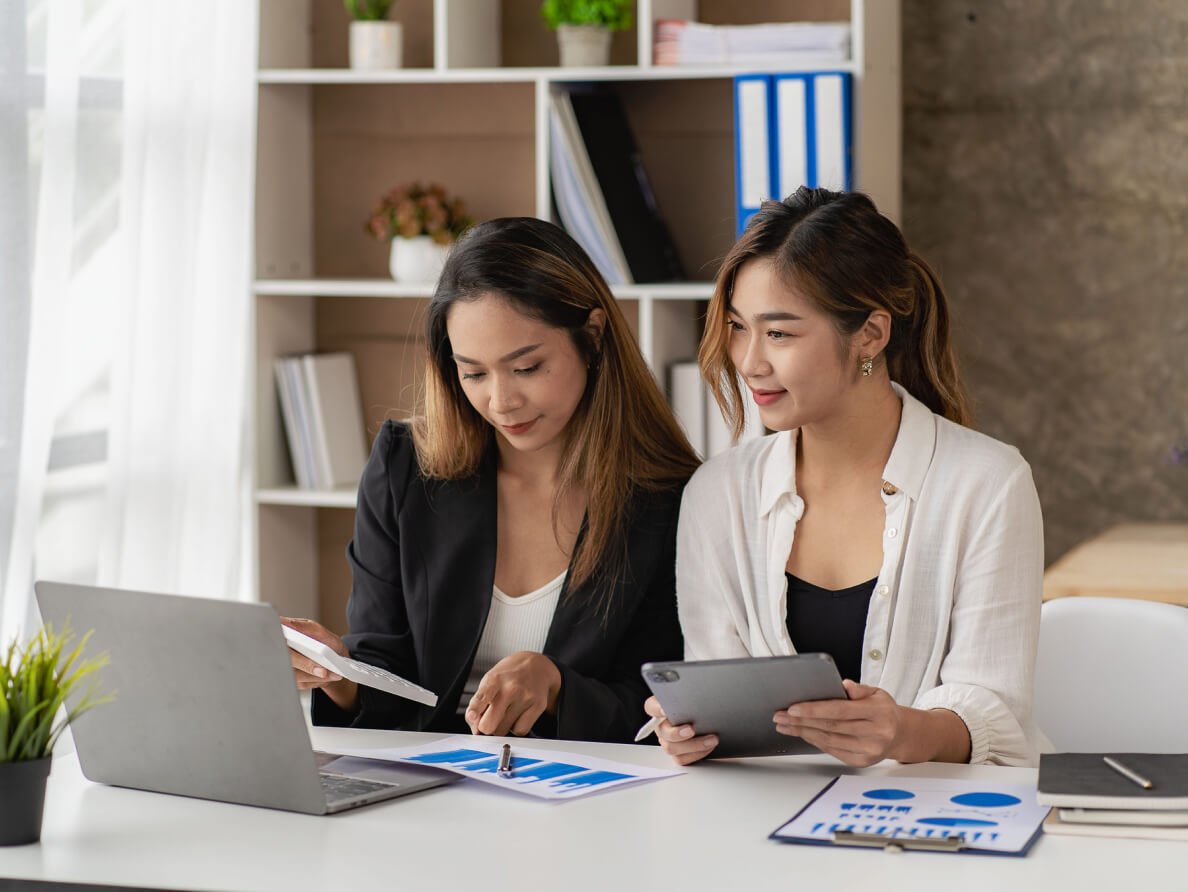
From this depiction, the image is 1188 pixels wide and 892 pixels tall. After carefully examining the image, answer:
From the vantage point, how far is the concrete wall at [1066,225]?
301 cm

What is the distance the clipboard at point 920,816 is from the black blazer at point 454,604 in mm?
510

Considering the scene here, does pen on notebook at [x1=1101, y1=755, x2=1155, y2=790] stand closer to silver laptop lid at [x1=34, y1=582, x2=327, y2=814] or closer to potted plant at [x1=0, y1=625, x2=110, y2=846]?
A: silver laptop lid at [x1=34, y1=582, x2=327, y2=814]

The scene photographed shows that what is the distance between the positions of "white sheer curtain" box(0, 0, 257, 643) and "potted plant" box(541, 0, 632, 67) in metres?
0.66

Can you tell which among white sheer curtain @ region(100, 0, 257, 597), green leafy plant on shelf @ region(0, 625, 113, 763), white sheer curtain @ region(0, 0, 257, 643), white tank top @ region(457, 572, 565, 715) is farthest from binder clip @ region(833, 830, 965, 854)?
white sheer curtain @ region(100, 0, 257, 597)

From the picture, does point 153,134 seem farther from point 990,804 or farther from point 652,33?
point 990,804

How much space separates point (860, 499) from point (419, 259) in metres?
1.50

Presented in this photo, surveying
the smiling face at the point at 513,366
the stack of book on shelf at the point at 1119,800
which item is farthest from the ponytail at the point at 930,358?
the stack of book on shelf at the point at 1119,800

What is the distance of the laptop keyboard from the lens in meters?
1.34

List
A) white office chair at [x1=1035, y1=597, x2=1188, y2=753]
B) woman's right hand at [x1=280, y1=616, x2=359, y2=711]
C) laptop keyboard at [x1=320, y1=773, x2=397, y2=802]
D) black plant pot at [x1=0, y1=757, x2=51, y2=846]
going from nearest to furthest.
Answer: black plant pot at [x1=0, y1=757, x2=51, y2=846]
laptop keyboard at [x1=320, y1=773, x2=397, y2=802]
woman's right hand at [x1=280, y1=616, x2=359, y2=711]
white office chair at [x1=1035, y1=597, x2=1188, y2=753]

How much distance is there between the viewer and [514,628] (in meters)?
1.92

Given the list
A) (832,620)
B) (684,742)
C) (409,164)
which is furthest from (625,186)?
(684,742)

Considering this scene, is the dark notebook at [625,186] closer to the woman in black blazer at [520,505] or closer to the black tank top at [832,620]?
the woman in black blazer at [520,505]

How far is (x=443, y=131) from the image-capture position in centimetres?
324

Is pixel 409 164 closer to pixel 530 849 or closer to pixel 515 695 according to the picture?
pixel 515 695
